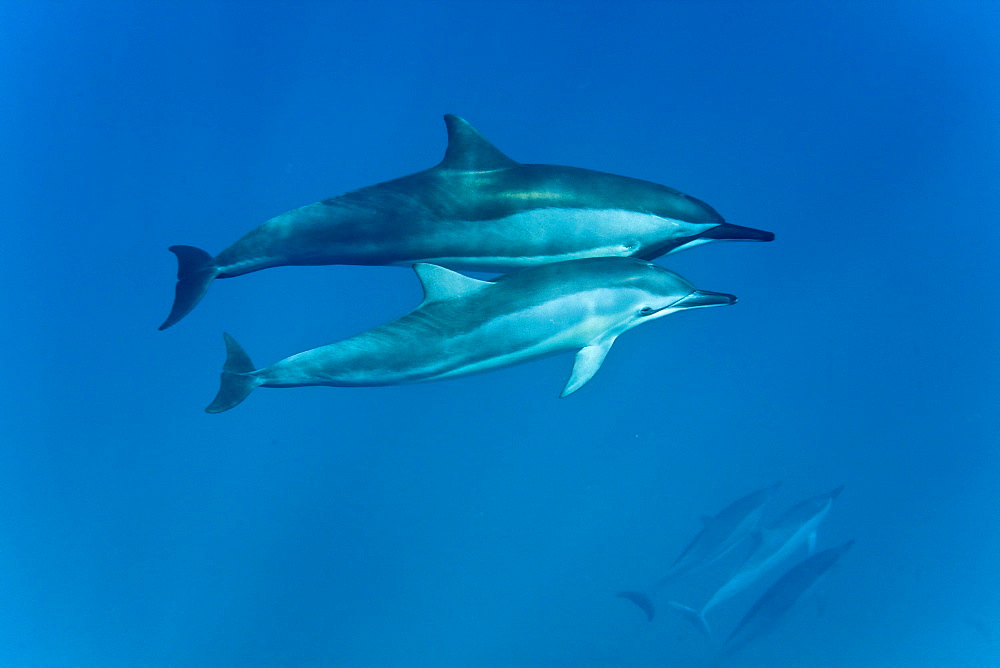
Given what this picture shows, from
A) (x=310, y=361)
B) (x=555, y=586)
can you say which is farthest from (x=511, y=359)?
(x=555, y=586)

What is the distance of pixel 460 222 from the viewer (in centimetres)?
357

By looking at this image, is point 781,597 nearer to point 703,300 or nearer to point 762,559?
point 762,559

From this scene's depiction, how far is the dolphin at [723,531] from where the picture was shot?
691 cm

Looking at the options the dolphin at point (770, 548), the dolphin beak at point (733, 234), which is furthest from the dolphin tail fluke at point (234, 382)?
the dolphin at point (770, 548)

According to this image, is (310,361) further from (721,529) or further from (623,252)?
(721,529)

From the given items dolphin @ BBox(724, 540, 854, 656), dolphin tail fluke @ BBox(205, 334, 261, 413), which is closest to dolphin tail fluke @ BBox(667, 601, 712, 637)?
dolphin @ BBox(724, 540, 854, 656)

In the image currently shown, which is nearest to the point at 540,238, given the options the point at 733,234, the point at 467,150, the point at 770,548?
the point at 467,150

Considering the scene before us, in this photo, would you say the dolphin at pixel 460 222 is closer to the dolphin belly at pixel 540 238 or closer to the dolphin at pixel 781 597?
the dolphin belly at pixel 540 238

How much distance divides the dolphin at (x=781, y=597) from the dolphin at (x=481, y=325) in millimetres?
4714

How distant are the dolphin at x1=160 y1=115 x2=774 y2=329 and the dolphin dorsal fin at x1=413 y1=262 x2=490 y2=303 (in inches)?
13.5

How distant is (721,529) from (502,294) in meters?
4.95

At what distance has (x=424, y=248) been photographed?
3609mm

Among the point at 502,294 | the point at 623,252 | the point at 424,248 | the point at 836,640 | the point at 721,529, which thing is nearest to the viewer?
the point at 502,294

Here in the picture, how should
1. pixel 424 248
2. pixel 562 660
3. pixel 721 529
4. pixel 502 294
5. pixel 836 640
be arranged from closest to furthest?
pixel 502 294 → pixel 424 248 → pixel 721 529 → pixel 562 660 → pixel 836 640
